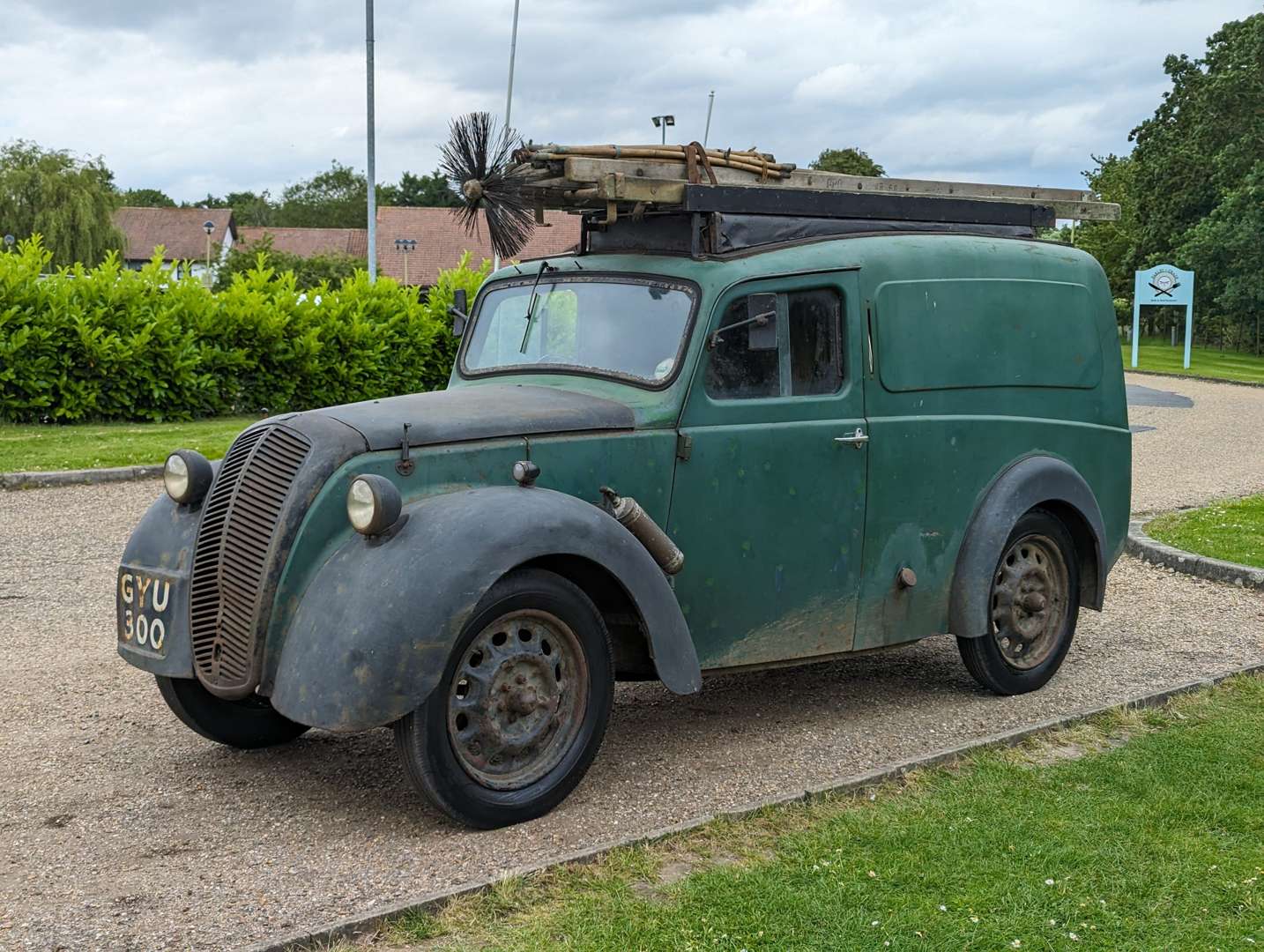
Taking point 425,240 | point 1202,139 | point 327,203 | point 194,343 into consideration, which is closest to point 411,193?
point 327,203

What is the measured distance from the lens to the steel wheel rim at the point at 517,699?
500 centimetres

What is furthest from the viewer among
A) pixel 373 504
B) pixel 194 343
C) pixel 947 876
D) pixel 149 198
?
pixel 149 198

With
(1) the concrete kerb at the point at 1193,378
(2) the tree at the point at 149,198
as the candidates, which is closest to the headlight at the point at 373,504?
(1) the concrete kerb at the point at 1193,378

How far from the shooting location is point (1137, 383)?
32250 millimetres

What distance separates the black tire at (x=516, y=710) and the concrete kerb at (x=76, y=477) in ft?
31.1

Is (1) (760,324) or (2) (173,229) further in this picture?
(2) (173,229)

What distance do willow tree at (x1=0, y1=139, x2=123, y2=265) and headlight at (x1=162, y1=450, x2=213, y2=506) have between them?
53.1 meters

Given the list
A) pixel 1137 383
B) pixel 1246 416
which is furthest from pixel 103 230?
pixel 1246 416

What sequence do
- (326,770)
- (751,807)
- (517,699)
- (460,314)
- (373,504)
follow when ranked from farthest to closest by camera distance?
(460,314) < (326,770) < (751,807) < (517,699) < (373,504)

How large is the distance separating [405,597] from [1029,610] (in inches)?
137

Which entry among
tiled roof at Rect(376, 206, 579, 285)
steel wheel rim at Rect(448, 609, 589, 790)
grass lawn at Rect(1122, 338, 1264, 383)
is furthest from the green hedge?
tiled roof at Rect(376, 206, 579, 285)

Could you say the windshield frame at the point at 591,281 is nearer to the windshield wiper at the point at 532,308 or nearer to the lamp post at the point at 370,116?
the windshield wiper at the point at 532,308

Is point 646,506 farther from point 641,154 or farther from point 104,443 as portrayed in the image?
point 104,443

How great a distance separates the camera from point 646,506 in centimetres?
561
